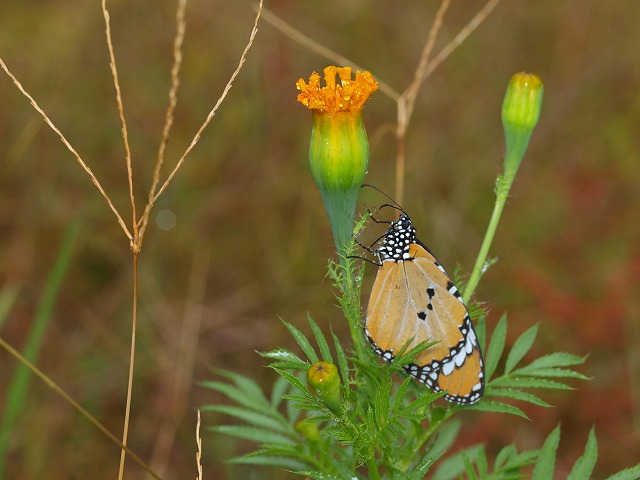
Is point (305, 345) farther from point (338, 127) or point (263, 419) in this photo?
point (263, 419)

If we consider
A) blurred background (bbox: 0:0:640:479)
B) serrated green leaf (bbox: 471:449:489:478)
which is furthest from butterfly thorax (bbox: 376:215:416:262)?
blurred background (bbox: 0:0:640:479)

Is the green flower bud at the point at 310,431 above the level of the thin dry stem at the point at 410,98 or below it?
below

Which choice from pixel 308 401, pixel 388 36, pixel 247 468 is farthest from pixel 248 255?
pixel 308 401

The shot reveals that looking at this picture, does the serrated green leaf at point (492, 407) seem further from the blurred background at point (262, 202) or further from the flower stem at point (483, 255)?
the blurred background at point (262, 202)

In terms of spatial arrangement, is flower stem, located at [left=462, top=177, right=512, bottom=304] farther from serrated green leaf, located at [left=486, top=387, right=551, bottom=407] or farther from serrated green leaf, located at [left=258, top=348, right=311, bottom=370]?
serrated green leaf, located at [left=258, top=348, right=311, bottom=370]

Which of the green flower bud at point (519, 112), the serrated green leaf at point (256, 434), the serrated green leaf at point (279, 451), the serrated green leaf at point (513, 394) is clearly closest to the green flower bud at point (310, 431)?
the serrated green leaf at point (279, 451)

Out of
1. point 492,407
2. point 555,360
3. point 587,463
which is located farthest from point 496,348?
point 587,463

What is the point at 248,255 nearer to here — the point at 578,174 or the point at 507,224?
the point at 507,224
